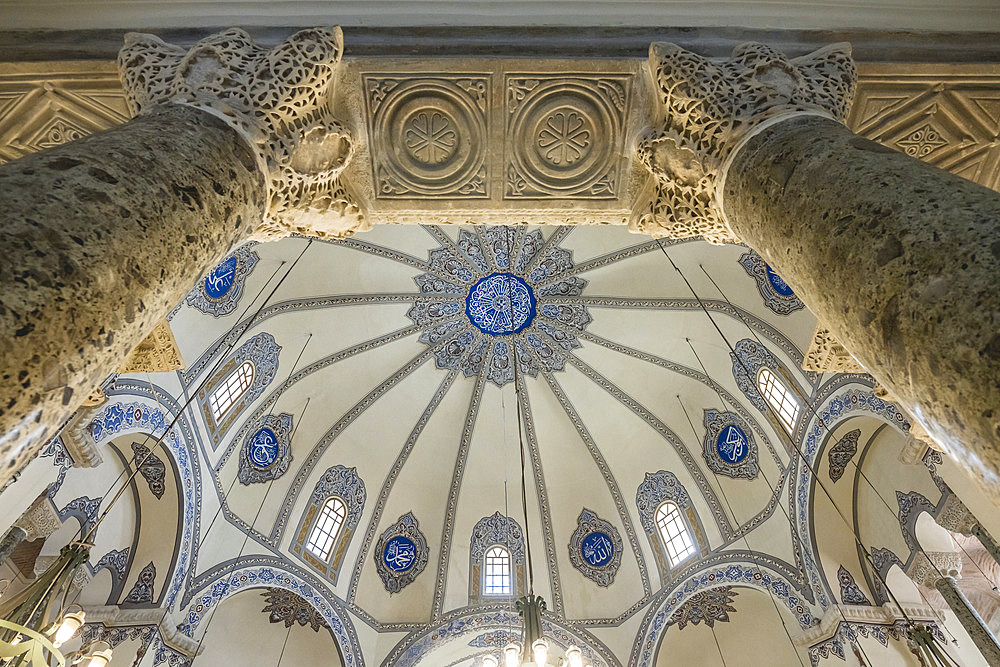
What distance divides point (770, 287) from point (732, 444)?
2.78 meters

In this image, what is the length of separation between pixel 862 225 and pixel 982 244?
1.32ft

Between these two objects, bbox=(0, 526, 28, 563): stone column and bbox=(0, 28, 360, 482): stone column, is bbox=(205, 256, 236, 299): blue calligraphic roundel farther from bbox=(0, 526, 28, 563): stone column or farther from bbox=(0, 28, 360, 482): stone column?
bbox=(0, 28, 360, 482): stone column

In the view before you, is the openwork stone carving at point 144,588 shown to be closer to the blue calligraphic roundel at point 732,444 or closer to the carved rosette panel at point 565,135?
the carved rosette panel at point 565,135

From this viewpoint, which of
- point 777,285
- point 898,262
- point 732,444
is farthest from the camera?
point 732,444

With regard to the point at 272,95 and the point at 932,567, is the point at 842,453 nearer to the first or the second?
the point at 932,567

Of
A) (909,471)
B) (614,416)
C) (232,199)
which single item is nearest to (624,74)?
(232,199)

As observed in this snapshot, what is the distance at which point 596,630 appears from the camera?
10.2m

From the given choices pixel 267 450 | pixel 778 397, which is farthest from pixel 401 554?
pixel 778 397

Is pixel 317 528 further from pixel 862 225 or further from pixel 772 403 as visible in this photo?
pixel 862 225

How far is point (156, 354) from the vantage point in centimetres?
498

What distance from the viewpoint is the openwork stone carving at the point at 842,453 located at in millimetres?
7895

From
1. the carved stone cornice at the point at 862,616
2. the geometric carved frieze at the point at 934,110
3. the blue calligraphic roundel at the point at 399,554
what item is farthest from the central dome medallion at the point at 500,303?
the geometric carved frieze at the point at 934,110

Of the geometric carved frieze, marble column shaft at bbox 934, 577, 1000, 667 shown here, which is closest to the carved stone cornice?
marble column shaft at bbox 934, 577, 1000, 667

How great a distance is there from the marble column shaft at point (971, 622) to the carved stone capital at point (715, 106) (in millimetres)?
5703
